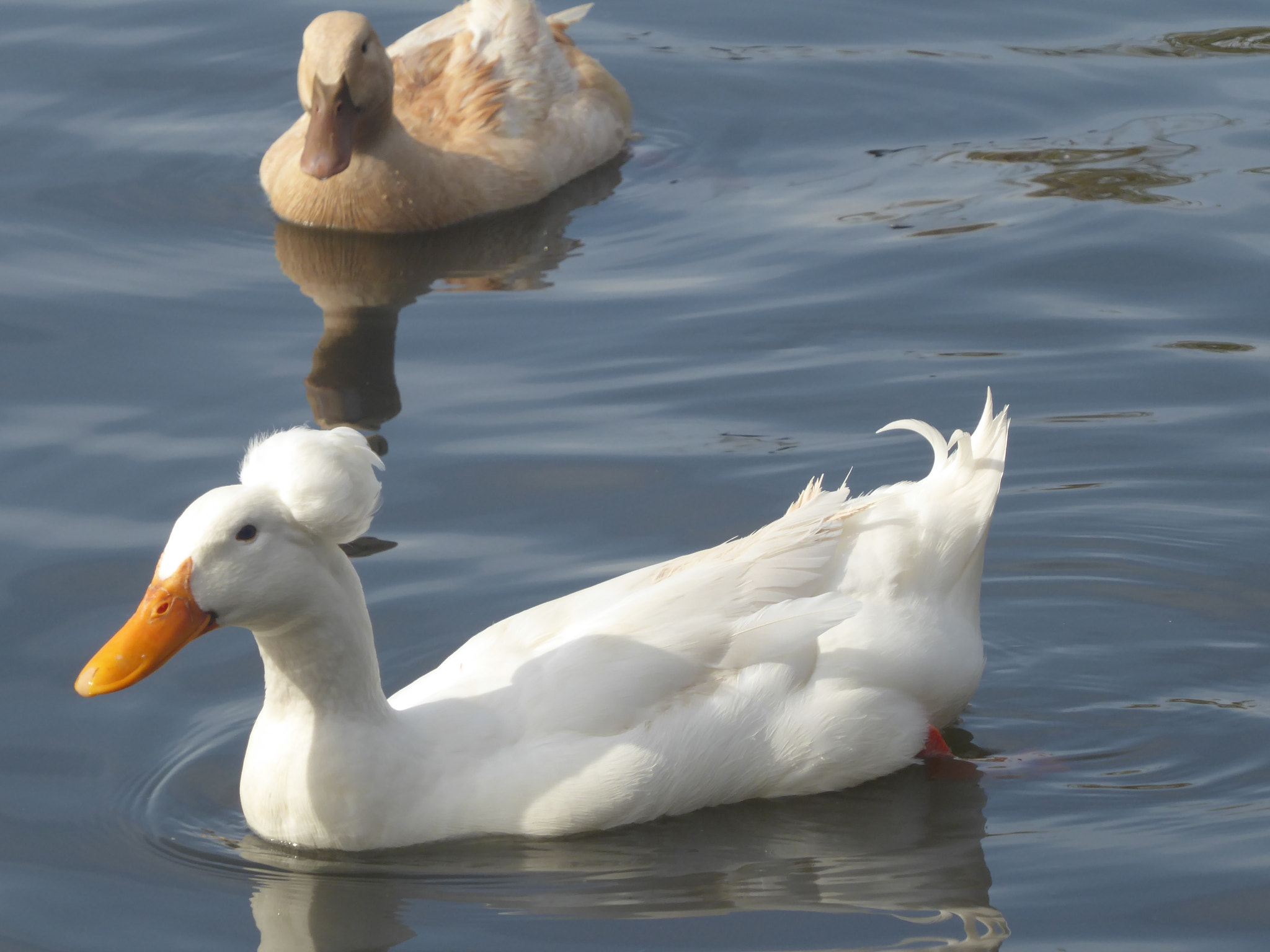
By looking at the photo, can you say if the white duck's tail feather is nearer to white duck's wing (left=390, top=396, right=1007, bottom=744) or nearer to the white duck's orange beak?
white duck's wing (left=390, top=396, right=1007, bottom=744)

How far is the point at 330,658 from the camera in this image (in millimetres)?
4914

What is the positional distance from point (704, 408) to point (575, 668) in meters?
2.56

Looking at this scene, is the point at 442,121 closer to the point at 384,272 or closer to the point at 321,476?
the point at 384,272

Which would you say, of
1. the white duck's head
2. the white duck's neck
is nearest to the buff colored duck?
the white duck's neck

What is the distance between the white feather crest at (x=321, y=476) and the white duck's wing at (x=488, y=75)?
217 inches

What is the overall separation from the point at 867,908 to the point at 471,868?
103 centimetres

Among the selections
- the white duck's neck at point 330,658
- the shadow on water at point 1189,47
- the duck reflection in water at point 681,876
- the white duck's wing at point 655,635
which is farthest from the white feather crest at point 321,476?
the shadow on water at point 1189,47

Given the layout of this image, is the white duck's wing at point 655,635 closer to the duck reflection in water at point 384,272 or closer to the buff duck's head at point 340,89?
the duck reflection in water at point 384,272

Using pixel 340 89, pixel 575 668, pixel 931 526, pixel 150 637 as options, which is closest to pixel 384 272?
pixel 340 89

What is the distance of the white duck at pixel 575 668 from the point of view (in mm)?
4637

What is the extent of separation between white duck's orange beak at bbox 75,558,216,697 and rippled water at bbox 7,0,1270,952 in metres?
0.67

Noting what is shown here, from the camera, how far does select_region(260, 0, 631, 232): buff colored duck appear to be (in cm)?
924

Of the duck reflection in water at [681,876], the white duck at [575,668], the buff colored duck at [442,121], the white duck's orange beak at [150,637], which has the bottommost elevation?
the duck reflection in water at [681,876]

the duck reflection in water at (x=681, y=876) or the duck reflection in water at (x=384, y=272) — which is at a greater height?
the duck reflection in water at (x=384, y=272)
